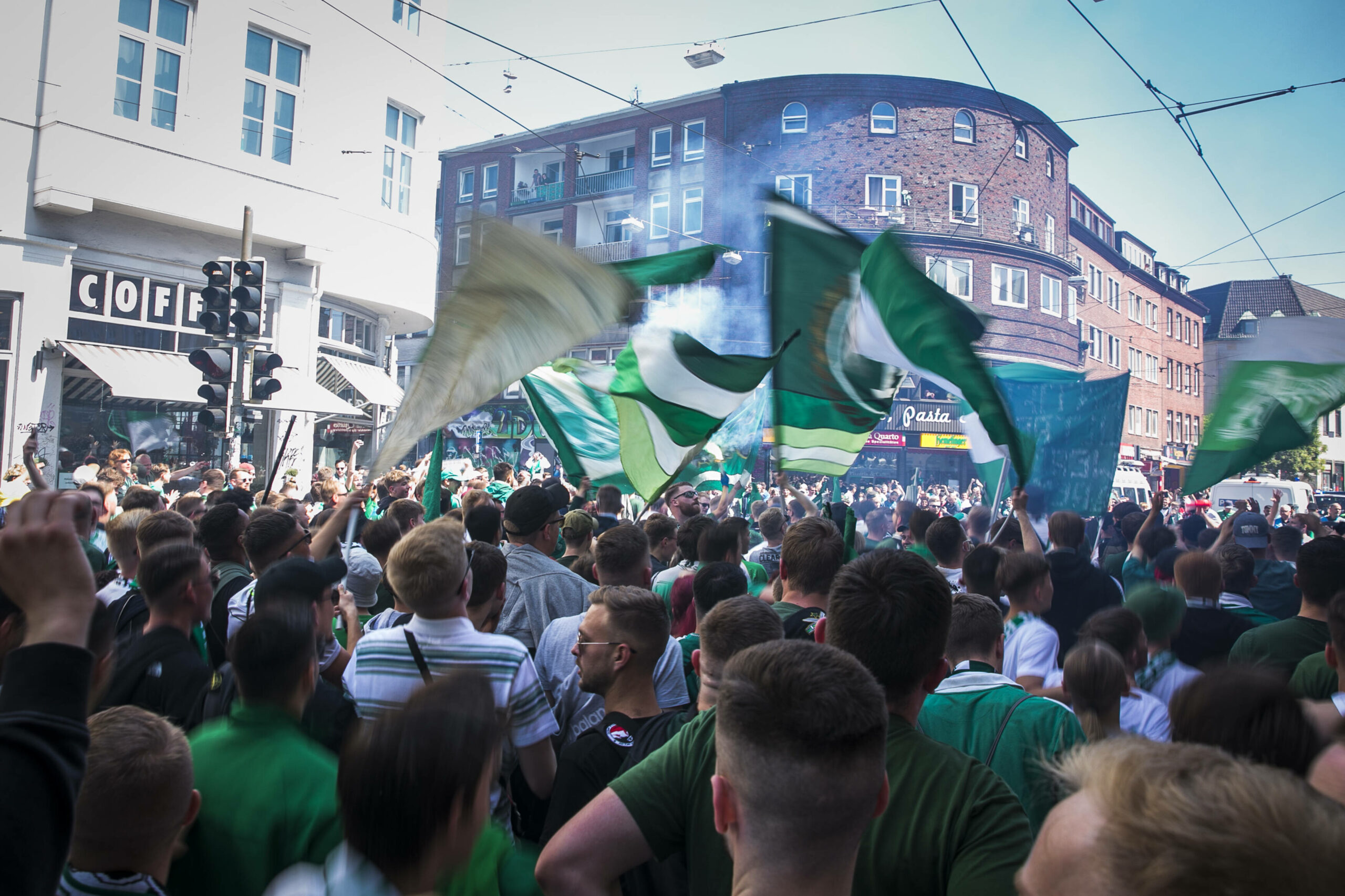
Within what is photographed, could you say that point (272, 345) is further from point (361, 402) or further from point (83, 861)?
point (83, 861)

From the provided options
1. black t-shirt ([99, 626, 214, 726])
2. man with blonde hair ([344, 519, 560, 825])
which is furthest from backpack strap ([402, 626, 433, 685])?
black t-shirt ([99, 626, 214, 726])

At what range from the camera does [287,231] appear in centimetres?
1792

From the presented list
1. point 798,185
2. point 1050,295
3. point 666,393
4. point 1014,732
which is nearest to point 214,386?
point 666,393

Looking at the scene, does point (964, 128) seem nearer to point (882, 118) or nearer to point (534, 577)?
point (882, 118)

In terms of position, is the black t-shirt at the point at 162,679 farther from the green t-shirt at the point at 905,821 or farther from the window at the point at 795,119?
the window at the point at 795,119

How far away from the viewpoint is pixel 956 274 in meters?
33.6

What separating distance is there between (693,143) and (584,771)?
1424 inches

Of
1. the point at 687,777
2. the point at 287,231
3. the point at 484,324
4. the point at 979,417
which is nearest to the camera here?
the point at 687,777

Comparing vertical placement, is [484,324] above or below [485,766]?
above

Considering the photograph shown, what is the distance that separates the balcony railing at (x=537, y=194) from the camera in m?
40.9

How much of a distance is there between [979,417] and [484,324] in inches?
110

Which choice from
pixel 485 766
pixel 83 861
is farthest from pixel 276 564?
pixel 485 766

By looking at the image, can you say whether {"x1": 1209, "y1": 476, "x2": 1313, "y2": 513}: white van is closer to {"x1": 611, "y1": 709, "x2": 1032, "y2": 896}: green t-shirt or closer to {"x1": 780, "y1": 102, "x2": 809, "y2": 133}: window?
{"x1": 780, "y1": 102, "x2": 809, "y2": 133}: window

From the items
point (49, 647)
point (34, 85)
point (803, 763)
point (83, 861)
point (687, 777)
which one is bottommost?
point (83, 861)
